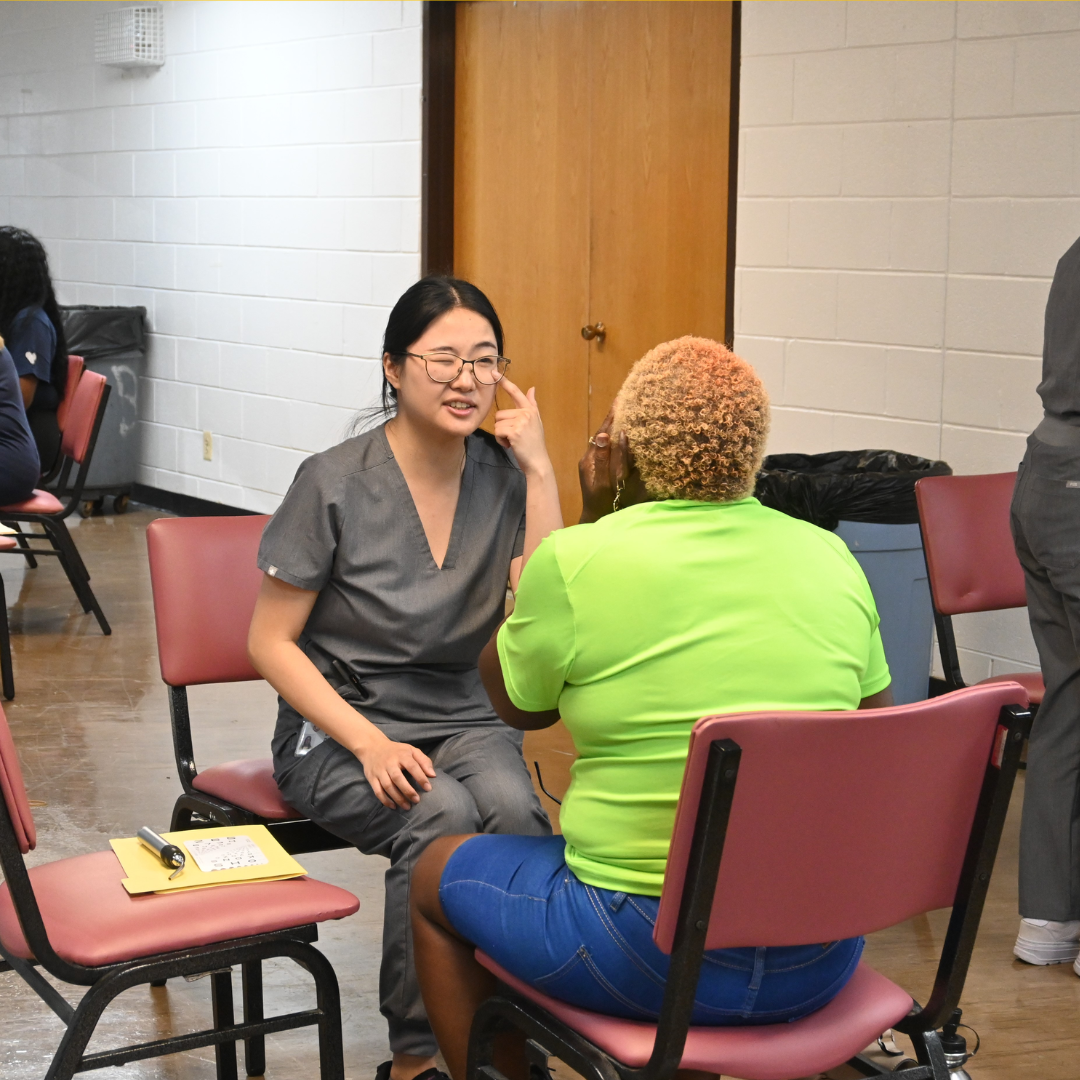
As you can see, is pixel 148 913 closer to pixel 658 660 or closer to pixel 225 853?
pixel 225 853

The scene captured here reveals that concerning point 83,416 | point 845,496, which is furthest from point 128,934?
point 83,416

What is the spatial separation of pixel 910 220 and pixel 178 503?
4.46 meters

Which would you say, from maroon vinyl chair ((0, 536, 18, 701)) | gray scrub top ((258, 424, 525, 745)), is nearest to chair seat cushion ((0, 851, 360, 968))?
gray scrub top ((258, 424, 525, 745))

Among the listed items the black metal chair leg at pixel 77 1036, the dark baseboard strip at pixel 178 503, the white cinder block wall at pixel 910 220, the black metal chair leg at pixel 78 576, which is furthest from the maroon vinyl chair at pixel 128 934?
the dark baseboard strip at pixel 178 503

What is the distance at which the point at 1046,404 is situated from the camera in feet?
8.18

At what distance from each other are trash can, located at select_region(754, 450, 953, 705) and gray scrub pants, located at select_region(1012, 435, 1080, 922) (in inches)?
40.2

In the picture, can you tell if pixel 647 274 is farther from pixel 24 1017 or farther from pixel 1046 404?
pixel 24 1017

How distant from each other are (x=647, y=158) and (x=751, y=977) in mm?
3951

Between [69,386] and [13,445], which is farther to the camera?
[69,386]

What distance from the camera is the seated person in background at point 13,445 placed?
4.66 meters

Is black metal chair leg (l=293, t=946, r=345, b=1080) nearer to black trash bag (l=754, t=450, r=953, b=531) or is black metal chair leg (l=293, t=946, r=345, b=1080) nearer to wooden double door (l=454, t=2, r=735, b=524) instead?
black trash bag (l=754, t=450, r=953, b=531)

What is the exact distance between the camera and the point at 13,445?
15.4 feet

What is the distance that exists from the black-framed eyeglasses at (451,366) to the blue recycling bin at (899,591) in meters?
1.64

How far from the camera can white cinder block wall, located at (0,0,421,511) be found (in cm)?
608
